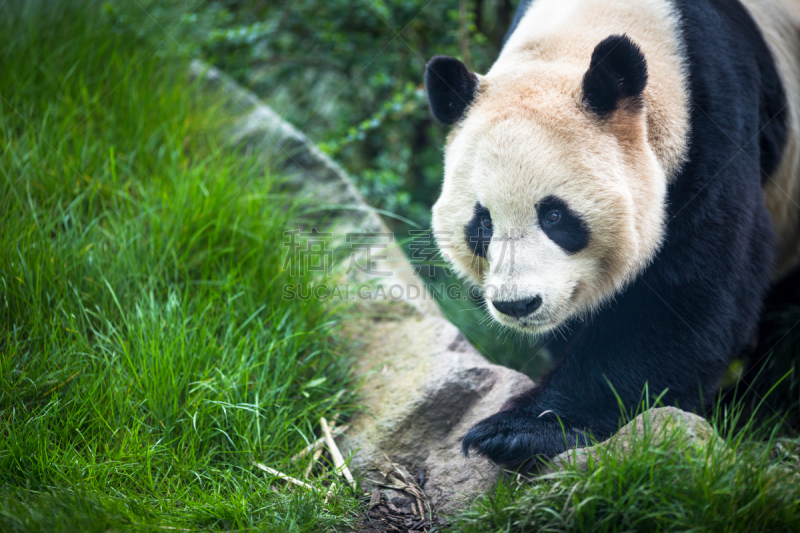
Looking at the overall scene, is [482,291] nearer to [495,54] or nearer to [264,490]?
[264,490]

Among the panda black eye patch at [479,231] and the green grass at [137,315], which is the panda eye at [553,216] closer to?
the panda black eye patch at [479,231]

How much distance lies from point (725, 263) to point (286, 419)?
220cm

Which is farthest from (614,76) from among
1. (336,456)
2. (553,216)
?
(336,456)

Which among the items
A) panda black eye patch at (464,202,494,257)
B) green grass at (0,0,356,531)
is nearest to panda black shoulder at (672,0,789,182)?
panda black eye patch at (464,202,494,257)

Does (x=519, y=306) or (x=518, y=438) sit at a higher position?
(x=519, y=306)

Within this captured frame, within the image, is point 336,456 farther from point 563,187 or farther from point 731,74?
point 731,74

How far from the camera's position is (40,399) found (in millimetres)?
2627

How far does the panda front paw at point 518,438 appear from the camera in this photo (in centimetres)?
232

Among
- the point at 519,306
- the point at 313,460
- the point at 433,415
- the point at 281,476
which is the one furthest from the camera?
the point at 433,415

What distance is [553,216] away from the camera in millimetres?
2344

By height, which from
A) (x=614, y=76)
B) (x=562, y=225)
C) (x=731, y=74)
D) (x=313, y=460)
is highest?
(x=731, y=74)

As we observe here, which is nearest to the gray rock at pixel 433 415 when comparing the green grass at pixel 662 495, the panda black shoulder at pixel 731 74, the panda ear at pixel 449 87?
the green grass at pixel 662 495

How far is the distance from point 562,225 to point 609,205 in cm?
20

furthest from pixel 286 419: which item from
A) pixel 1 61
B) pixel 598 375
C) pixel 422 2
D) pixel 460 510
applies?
pixel 422 2
